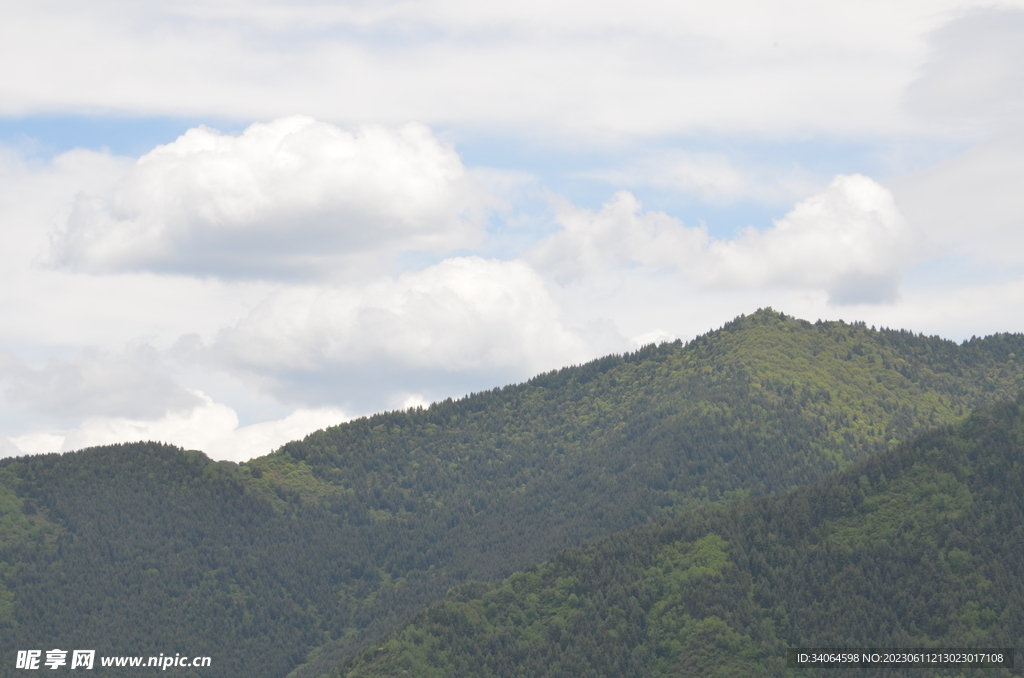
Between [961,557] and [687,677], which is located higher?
[961,557]

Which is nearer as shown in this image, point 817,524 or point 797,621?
point 797,621

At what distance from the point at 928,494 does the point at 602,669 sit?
57851 millimetres

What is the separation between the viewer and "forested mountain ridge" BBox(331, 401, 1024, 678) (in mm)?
169750

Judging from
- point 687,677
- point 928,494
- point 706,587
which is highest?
point 928,494

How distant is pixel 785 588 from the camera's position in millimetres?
182375

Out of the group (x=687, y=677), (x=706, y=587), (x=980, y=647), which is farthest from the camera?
(x=706, y=587)

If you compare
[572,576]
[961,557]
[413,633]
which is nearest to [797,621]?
[961,557]

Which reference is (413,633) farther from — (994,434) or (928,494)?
(994,434)

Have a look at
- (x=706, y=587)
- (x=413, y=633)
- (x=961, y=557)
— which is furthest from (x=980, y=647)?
(x=413, y=633)

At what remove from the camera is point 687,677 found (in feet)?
559

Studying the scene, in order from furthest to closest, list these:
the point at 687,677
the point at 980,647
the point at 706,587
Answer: the point at 706,587
the point at 687,677
the point at 980,647

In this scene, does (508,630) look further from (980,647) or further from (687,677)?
(980,647)

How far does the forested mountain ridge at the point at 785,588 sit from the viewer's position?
169750mm

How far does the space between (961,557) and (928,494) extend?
14.6 metres
